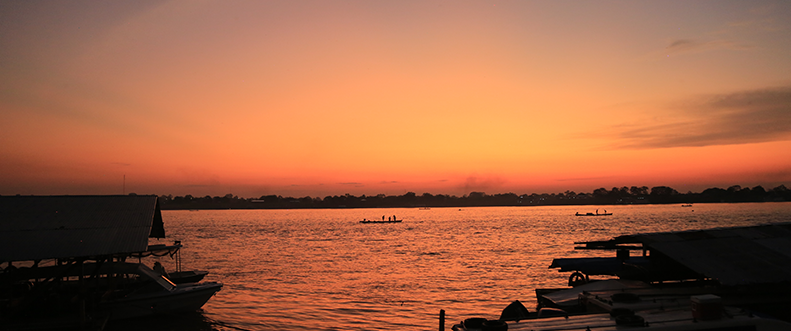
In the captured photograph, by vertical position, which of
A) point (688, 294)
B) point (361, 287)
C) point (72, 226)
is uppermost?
point (72, 226)

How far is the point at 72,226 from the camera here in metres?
22.1

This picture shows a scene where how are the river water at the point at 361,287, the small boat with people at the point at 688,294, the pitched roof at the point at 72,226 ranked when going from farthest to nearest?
the river water at the point at 361,287
the pitched roof at the point at 72,226
the small boat with people at the point at 688,294

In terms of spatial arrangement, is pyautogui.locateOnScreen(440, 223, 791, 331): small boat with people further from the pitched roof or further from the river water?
the pitched roof

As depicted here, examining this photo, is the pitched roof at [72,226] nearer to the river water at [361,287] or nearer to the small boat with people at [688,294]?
the river water at [361,287]

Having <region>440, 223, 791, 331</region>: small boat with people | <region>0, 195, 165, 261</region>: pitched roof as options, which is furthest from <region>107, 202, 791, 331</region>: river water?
<region>440, 223, 791, 331</region>: small boat with people

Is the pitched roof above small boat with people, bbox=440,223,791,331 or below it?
above

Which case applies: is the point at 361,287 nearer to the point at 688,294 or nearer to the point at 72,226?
the point at 72,226

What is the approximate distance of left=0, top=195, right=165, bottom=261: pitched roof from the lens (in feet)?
66.4

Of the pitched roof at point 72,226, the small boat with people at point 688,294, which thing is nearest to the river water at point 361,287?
the pitched roof at point 72,226

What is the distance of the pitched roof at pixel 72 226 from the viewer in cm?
2025

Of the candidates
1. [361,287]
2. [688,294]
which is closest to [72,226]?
[361,287]

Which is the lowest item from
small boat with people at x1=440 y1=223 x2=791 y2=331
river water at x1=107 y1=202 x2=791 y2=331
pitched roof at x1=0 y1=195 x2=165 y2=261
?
river water at x1=107 y1=202 x2=791 y2=331

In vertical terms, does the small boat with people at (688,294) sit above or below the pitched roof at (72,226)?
below

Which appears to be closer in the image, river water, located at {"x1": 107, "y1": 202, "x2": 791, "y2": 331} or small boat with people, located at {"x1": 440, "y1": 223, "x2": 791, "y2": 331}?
small boat with people, located at {"x1": 440, "y1": 223, "x2": 791, "y2": 331}
